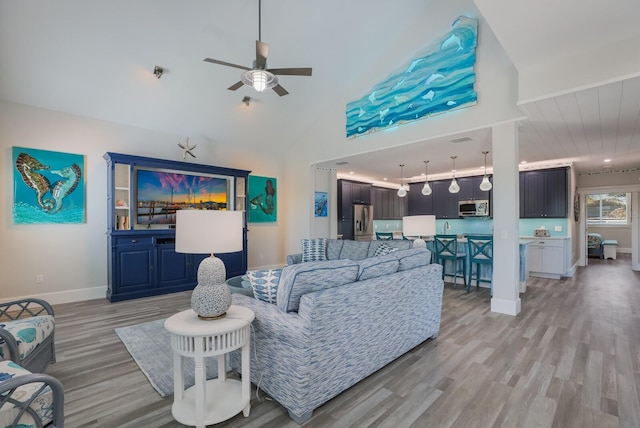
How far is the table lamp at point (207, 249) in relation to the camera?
1.89 metres

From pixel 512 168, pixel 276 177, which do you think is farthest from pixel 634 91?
pixel 276 177

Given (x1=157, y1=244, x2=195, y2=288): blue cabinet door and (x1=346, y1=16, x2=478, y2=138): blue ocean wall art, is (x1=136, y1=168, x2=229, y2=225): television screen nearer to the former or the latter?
(x1=157, y1=244, x2=195, y2=288): blue cabinet door

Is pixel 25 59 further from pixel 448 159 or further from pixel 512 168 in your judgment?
pixel 448 159

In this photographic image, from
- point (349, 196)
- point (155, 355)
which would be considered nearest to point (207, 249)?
point (155, 355)

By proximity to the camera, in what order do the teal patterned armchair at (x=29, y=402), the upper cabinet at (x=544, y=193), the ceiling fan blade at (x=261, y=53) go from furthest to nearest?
the upper cabinet at (x=544, y=193) < the ceiling fan blade at (x=261, y=53) < the teal patterned armchair at (x=29, y=402)

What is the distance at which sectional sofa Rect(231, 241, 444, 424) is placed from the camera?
1.87 m

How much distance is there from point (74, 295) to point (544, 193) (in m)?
9.34

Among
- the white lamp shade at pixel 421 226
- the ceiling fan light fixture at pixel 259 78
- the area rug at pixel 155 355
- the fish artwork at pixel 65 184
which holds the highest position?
the ceiling fan light fixture at pixel 259 78

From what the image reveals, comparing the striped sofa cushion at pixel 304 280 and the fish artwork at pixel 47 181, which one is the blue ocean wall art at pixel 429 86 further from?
the fish artwork at pixel 47 181

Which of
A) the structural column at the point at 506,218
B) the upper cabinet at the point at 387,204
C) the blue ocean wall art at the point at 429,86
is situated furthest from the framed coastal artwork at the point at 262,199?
the structural column at the point at 506,218

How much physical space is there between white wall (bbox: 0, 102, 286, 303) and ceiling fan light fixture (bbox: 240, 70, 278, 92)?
301cm

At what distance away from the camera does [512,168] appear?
3.88 m

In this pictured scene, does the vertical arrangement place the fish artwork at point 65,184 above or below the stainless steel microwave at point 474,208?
above

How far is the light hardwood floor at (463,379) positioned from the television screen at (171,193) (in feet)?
5.93
